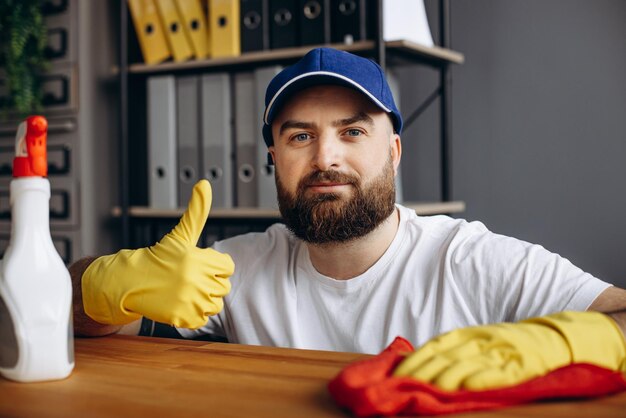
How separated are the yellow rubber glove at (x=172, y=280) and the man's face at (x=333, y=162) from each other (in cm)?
33

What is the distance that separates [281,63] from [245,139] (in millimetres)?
267

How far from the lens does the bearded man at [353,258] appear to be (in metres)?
1.13

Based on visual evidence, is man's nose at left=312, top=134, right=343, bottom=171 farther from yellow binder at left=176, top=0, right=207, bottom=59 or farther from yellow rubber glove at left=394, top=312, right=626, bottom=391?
yellow binder at left=176, top=0, right=207, bottom=59

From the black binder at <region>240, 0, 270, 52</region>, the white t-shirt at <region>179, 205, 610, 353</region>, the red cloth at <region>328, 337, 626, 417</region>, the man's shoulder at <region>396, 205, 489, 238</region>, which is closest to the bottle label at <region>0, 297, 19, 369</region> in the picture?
the red cloth at <region>328, 337, 626, 417</region>

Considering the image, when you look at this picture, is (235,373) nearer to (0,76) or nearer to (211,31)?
(211,31)

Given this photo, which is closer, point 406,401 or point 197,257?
point 406,401

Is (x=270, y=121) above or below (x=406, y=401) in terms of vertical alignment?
above

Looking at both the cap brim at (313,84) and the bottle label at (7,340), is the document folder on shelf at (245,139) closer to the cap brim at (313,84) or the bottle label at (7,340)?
the cap brim at (313,84)

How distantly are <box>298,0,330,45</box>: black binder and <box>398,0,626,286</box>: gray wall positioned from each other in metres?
0.41

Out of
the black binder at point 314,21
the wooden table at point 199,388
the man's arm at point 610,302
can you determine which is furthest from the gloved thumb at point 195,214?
the black binder at point 314,21

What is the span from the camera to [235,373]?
0.77m

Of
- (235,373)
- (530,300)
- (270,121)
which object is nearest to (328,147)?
(270,121)

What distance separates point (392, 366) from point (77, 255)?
1940 millimetres

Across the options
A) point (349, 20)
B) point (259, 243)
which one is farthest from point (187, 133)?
point (259, 243)
